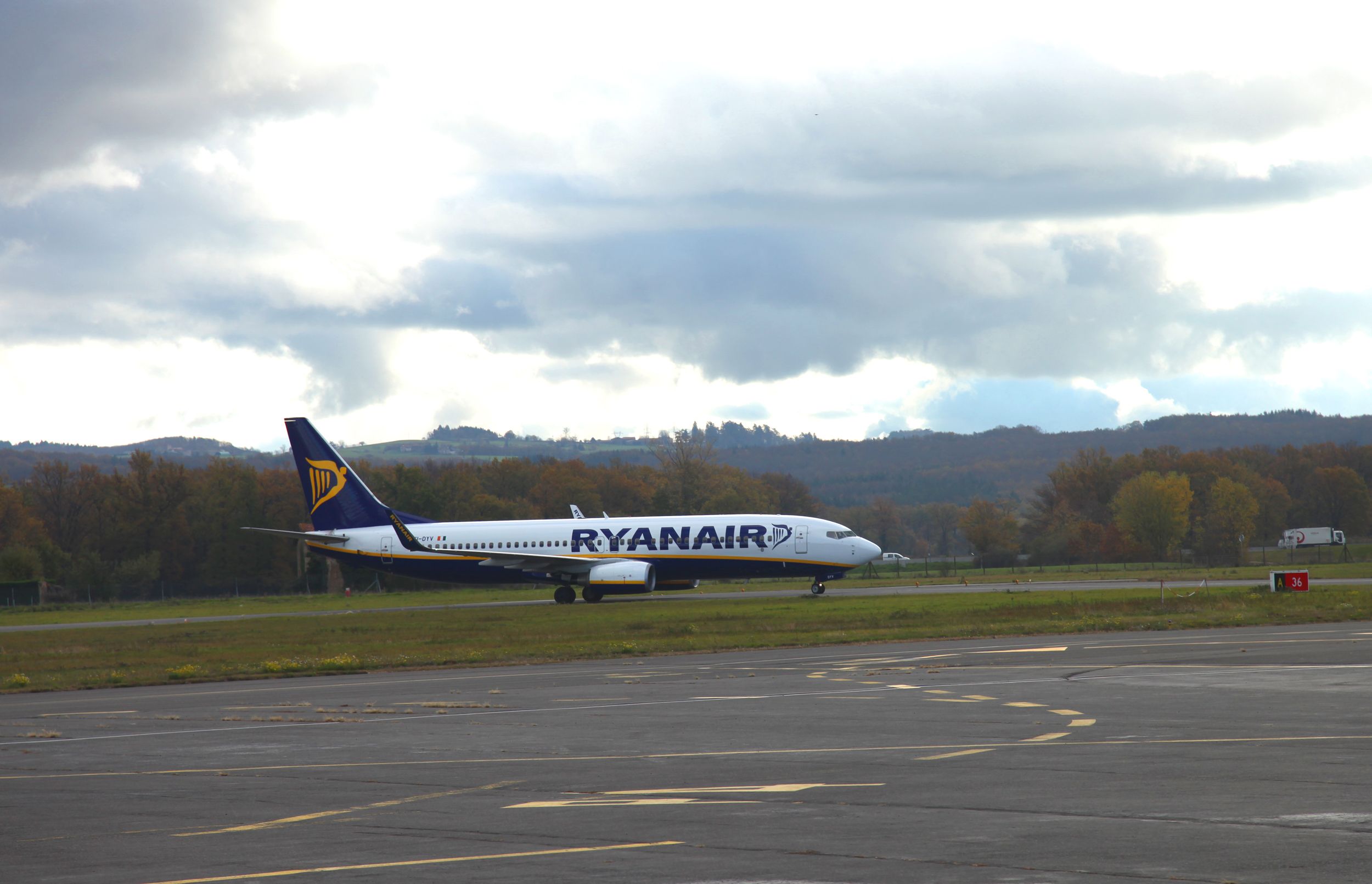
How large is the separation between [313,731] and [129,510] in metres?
123

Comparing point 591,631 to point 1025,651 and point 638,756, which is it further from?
point 638,756

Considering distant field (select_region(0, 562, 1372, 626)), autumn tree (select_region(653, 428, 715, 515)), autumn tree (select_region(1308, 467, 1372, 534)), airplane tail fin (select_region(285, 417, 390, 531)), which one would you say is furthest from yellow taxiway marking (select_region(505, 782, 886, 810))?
autumn tree (select_region(1308, 467, 1372, 534))

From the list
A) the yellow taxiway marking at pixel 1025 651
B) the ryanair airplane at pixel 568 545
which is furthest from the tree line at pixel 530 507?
the yellow taxiway marking at pixel 1025 651

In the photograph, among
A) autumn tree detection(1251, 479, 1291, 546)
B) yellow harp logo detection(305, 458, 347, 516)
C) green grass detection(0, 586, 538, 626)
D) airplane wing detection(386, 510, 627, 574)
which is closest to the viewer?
airplane wing detection(386, 510, 627, 574)

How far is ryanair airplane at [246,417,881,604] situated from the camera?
5434 centimetres

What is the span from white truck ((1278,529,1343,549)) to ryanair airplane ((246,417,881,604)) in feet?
325

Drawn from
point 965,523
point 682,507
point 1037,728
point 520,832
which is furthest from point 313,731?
point 965,523

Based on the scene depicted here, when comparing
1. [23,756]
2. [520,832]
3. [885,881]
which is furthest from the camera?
[23,756]

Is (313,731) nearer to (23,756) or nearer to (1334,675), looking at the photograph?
(23,756)

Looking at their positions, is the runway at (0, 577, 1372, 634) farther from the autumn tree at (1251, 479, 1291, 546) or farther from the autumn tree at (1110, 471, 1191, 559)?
the autumn tree at (1251, 479, 1291, 546)

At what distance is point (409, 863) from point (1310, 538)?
493 ft

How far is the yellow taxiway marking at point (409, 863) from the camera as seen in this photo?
854cm

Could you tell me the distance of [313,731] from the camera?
17.3 metres

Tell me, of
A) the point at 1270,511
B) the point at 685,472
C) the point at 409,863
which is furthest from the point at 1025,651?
the point at 1270,511
